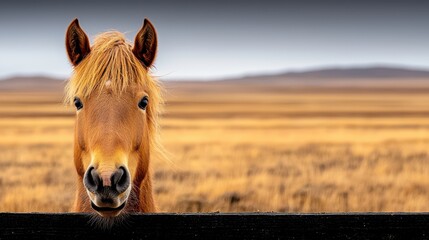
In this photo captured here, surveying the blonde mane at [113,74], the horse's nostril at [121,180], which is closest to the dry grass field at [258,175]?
the blonde mane at [113,74]

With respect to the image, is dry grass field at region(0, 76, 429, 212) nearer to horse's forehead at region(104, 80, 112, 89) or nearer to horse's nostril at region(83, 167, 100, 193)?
horse's forehead at region(104, 80, 112, 89)

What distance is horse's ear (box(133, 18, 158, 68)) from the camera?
14.3 ft

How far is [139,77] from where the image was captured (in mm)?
4184

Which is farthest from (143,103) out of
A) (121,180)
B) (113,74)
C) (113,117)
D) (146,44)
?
(121,180)

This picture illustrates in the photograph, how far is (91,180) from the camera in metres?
3.36

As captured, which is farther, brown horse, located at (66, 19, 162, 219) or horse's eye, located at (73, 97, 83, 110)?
horse's eye, located at (73, 97, 83, 110)

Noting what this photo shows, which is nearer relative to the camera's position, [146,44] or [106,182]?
[106,182]

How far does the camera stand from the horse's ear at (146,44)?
4371 millimetres

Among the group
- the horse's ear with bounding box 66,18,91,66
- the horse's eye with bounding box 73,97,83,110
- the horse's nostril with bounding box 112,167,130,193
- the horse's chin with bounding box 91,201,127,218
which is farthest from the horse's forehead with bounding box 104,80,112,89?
the horse's chin with bounding box 91,201,127,218

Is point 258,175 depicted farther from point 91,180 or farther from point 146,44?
point 91,180
